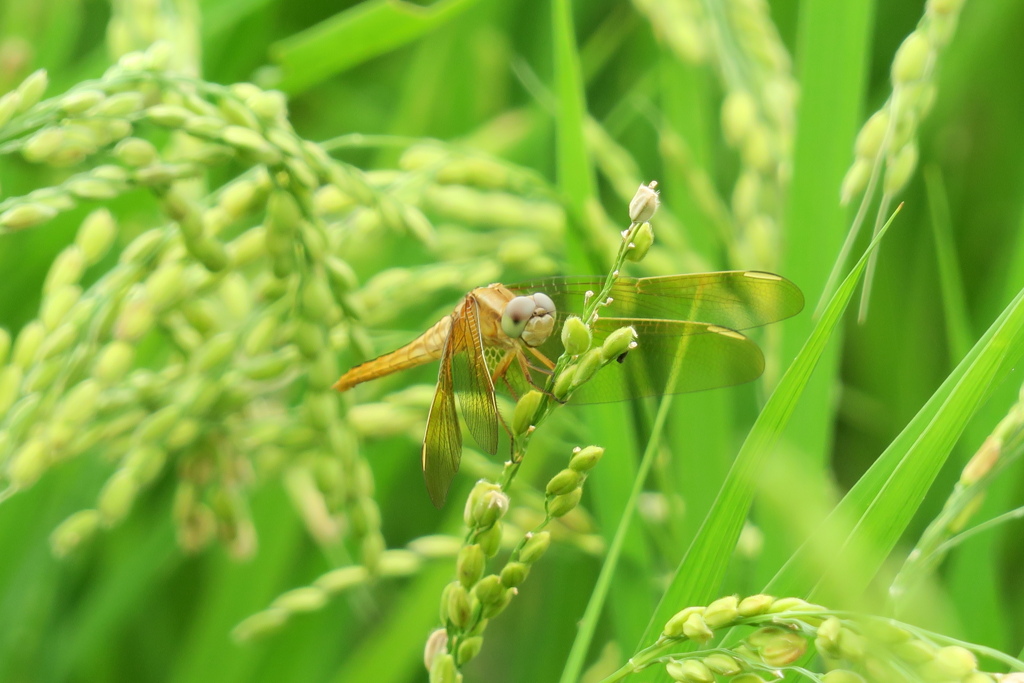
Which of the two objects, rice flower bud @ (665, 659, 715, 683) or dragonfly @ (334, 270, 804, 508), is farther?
dragonfly @ (334, 270, 804, 508)

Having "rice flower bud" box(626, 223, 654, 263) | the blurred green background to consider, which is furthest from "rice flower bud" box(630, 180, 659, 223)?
the blurred green background

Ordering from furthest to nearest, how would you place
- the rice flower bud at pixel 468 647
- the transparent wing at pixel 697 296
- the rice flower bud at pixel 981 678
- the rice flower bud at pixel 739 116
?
the rice flower bud at pixel 739 116
the transparent wing at pixel 697 296
the rice flower bud at pixel 468 647
the rice flower bud at pixel 981 678

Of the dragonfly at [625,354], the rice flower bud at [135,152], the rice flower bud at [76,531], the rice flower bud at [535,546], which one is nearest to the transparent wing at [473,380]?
the dragonfly at [625,354]

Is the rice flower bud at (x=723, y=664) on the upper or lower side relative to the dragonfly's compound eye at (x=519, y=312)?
lower

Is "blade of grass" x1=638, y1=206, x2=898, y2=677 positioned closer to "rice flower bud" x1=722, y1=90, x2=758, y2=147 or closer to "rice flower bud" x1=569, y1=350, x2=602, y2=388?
"rice flower bud" x1=569, y1=350, x2=602, y2=388

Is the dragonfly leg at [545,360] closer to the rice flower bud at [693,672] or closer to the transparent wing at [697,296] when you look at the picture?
the transparent wing at [697,296]

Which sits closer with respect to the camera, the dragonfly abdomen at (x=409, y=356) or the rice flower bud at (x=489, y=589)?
the rice flower bud at (x=489, y=589)

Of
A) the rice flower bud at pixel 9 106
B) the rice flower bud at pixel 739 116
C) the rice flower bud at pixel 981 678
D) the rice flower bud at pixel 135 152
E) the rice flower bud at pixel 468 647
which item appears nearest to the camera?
the rice flower bud at pixel 981 678
